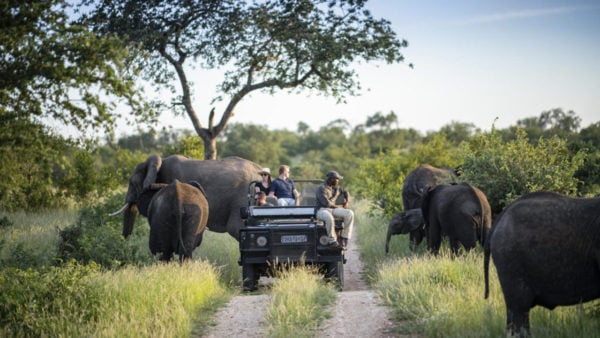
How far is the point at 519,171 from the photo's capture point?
15.5 metres

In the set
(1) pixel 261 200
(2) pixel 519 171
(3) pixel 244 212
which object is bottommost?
(3) pixel 244 212

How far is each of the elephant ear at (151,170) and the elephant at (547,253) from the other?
34.6ft

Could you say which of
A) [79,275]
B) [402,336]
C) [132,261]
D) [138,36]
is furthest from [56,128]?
[138,36]

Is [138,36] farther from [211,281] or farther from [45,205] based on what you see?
[211,281]

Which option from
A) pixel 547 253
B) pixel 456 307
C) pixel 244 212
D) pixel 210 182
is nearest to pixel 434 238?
pixel 244 212

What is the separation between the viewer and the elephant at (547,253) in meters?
7.06

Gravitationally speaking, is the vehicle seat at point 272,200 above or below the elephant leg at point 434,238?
above

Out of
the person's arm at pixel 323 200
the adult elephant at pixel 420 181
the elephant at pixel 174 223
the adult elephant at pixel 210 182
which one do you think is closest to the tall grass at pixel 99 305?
the elephant at pixel 174 223

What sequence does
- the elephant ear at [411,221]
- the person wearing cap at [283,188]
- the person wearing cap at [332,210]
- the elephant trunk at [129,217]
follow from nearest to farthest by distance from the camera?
1. the person wearing cap at [332,210]
2. the person wearing cap at [283,188]
3. the elephant ear at [411,221]
4. the elephant trunk at [129,217]

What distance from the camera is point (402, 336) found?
841cm

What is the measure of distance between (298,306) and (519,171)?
25.7 feet

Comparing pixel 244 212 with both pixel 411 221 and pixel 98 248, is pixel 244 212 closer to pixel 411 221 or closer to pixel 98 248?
pixel 98 248

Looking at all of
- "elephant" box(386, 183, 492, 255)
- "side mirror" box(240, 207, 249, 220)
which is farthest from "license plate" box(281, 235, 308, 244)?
"elephant" box(386, 183, 492, 255)

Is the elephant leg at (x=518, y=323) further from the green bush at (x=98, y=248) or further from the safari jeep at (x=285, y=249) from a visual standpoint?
the green bush at (x=98, y=248)
